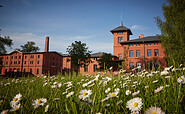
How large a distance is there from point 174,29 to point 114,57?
17.0 m

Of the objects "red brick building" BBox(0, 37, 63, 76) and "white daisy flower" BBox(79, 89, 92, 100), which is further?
"red brick building" BBox(0, 37, 63, 76)

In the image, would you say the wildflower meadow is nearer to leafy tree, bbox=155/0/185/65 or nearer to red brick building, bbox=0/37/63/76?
leafy tree, bbox=155/0/185/65

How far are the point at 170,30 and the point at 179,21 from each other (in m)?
1.82

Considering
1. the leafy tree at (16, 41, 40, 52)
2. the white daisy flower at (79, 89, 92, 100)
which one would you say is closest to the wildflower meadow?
the white daisy flower at (79, 89, 92, 100)

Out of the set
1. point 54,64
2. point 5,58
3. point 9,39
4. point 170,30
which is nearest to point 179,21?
point 170,30

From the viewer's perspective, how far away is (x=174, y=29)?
15.6m

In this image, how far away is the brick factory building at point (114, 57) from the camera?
90.5ft

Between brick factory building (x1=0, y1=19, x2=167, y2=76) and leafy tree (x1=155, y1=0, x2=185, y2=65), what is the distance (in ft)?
34.1

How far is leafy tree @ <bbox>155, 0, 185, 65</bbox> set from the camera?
1382 cm

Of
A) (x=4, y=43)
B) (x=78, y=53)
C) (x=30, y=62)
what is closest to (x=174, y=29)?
(x=78, y=53)

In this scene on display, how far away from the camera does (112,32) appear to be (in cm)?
3441

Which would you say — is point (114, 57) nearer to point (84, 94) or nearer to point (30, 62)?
point (30, 62)

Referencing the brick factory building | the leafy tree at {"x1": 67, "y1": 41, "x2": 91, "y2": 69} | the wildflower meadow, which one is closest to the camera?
the wildflower meadow

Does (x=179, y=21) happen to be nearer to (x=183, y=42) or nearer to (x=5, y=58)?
(x=183, y=42)
